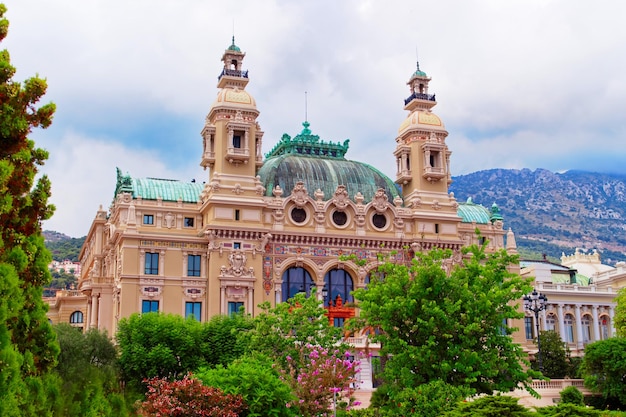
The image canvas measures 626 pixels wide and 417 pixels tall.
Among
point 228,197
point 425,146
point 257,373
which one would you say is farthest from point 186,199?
point 257,373

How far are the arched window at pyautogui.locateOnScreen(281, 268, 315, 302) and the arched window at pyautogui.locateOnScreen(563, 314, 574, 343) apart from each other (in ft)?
121

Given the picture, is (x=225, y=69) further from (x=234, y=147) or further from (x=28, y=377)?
(x=28, y=377)

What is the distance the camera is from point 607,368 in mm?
52875

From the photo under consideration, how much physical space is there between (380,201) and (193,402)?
42.9m

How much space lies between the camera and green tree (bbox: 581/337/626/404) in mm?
52125

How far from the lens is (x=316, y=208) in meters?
71.5

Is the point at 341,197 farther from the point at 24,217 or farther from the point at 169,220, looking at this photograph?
the point at 24,217

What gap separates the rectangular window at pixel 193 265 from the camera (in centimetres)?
6844

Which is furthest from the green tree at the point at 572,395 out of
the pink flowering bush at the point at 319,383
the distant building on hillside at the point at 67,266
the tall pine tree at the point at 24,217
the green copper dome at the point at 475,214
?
the distant building on hillside at the point at 67,266

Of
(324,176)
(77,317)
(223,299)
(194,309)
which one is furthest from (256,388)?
(77,317)

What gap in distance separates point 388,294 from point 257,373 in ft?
36.0

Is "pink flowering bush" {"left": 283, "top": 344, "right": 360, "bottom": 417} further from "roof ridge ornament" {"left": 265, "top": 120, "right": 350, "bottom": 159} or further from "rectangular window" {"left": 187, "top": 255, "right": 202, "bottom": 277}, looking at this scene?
"roof ridge ornament" {"left": 265, "top": 120, "right": 350, "bottom": 159}

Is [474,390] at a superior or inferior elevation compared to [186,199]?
inferior

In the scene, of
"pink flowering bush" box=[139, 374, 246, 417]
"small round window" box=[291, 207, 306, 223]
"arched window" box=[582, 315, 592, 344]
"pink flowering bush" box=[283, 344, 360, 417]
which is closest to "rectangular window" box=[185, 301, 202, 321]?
"small round window" box=[291, 207, 306, 223]
